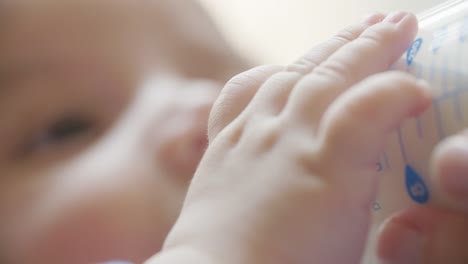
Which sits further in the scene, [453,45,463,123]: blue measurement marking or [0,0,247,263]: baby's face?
[0,0,247,263]: baby's face

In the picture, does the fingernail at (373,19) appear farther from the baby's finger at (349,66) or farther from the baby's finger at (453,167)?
the baby's finger at (453,167)

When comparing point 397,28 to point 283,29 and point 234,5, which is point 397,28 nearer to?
point 283,29

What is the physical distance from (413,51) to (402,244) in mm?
142

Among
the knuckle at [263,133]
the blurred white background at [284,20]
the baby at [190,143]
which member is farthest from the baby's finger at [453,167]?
the blurred white background at [284,20]

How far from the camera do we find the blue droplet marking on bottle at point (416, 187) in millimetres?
300

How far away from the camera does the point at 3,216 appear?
65cm

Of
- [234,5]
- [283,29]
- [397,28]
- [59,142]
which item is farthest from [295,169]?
[234,5]

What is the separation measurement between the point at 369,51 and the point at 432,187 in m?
0.10

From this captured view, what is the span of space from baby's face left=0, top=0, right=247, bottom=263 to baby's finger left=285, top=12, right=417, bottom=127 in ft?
1.09

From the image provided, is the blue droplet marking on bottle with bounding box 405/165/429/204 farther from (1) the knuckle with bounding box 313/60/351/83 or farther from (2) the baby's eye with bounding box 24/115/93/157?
(2) the baby's eye with bounding box 24/115/93/157

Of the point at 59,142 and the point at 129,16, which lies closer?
the point at 59,142

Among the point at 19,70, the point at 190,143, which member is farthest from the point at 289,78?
the point at 19,70

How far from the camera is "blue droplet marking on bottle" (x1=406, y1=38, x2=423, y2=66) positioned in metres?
0.32

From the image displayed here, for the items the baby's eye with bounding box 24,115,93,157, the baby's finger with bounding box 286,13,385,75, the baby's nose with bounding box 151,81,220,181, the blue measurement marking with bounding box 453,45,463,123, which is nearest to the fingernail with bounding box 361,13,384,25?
the baby's finger with bounding box 286,13,385,75
